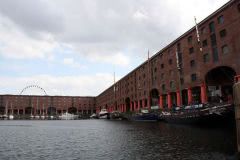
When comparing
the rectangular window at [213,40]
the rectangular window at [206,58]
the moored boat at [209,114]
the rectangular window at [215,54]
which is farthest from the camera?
the rectangular window at [206,58]

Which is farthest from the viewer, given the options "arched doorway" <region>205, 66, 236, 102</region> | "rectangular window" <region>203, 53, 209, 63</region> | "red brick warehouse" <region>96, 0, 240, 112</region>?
"rectangular window" <region>203, 53, 209, 63</region>

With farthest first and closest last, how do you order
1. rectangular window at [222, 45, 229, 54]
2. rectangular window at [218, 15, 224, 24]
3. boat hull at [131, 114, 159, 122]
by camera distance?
1. boat hull at [131, 114, 159, 122]
2. rectangular window at [218, 15, 224, 24]
3. rectangular window at [222, 45, 229, 54]

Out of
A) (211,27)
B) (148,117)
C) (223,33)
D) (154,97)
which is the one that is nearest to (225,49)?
(223,33)

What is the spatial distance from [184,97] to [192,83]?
966 centimetres

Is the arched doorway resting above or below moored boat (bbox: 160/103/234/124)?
above

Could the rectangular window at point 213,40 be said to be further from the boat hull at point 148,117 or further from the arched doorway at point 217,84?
the boat hull at point 148,117

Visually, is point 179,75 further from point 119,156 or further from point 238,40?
point 119,156

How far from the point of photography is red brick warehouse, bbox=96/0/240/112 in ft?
164

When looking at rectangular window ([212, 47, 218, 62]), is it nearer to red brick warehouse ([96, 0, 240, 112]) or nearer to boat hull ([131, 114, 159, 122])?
red brick warehouse ([96, 0, 240, 112])

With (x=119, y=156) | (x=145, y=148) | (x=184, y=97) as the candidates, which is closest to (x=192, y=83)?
(x=184, y=97)

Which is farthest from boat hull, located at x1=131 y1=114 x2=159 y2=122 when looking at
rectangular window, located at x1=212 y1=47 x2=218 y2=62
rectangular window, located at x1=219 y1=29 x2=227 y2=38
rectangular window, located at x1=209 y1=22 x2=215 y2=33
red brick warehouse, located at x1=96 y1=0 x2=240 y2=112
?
rectangular window, located at x1=219 y1=29 x2=227 y2=38

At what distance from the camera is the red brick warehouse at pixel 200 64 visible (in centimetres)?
5012

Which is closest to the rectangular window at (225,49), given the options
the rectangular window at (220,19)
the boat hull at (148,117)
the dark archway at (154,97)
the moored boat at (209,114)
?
the rectangular window at (220,19)

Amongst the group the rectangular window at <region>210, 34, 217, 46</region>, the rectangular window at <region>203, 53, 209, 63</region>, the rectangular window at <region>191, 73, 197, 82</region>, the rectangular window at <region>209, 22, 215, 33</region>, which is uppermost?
the rectangular window at <region>209, 22, 215, 33</region>
